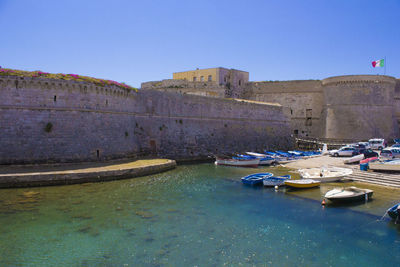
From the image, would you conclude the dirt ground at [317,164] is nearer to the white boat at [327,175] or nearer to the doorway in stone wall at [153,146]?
the white boat at [327,175]

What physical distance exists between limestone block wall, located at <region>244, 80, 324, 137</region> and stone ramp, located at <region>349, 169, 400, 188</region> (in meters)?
20.4

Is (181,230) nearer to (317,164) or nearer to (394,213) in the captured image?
(394,213)

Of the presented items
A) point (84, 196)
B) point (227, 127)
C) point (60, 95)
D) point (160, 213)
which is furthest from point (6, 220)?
point (227, 127)

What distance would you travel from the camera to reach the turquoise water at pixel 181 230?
6.94m

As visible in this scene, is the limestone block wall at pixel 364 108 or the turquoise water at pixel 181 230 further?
the limestone block wall at pixel 364 108

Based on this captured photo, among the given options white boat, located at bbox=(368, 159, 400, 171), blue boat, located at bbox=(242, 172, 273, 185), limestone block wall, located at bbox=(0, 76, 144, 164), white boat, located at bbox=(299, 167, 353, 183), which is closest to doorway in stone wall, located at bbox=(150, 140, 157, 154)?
limestone block wall, located at bbox=(0, 76, 144, 164)

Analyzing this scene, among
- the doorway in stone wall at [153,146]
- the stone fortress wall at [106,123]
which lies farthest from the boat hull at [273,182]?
the doorway in stone wall at [153,146]

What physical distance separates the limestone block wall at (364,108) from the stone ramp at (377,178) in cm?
1717

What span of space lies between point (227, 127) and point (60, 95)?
14462 millimetres

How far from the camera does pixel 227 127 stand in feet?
85.7

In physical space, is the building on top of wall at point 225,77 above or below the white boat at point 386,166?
above

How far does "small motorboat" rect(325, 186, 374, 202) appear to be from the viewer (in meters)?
11.1

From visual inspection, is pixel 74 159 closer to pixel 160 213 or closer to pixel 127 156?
pixel 127 156

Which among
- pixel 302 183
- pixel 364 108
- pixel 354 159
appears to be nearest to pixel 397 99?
pixel 364 108
